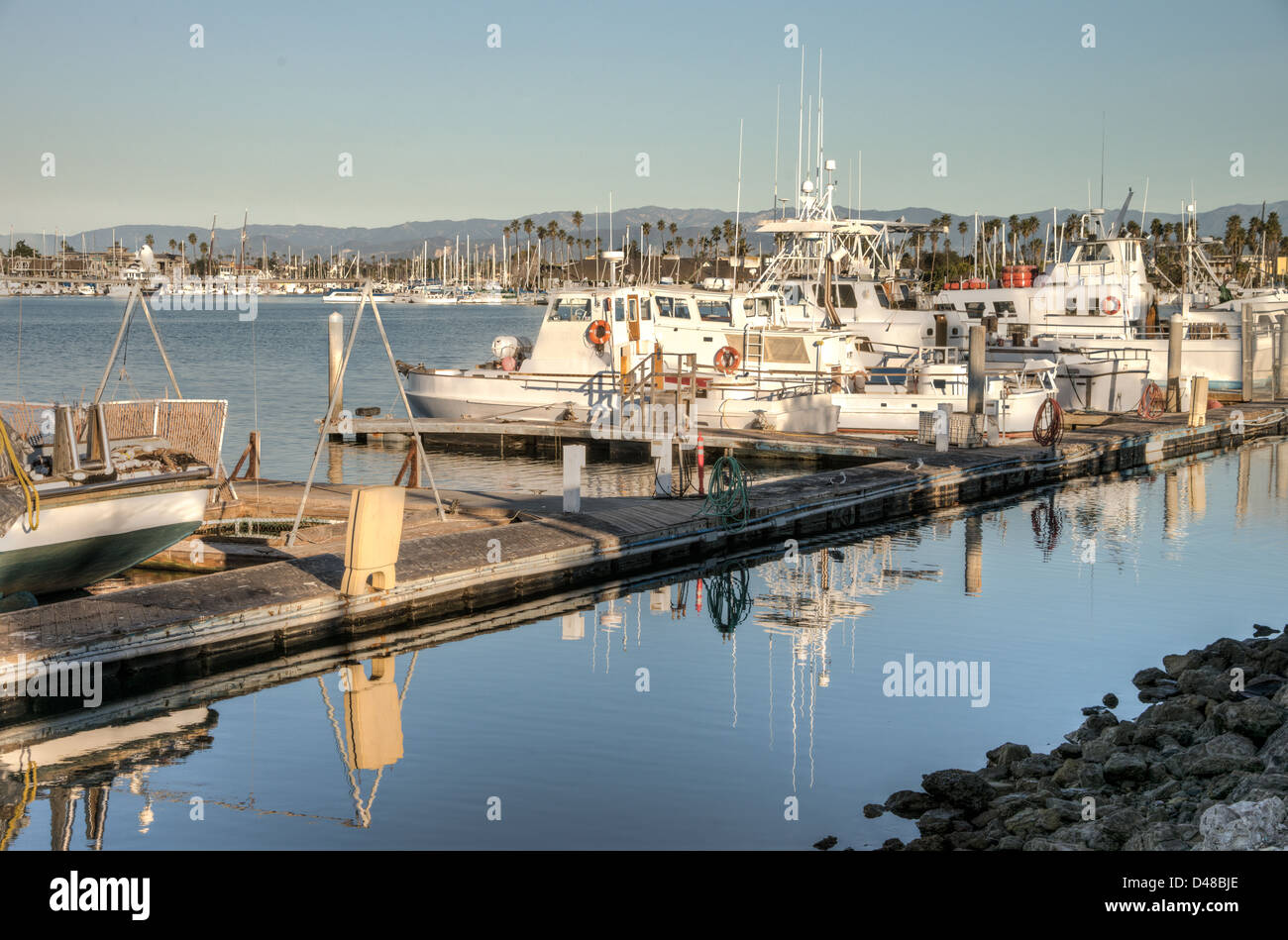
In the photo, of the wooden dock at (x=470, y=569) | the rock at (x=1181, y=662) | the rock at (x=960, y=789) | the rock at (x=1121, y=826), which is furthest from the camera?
the rock at (x=1181, y=662)

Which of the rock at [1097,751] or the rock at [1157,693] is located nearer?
Result: the rock at [1097,751]

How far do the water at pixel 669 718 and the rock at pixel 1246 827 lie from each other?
2.25m

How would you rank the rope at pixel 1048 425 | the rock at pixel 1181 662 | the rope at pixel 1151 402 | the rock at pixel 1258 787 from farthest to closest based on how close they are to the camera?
the rope at pixel 1151 402 < the rope at pixel 1048 425 < the rock at pixel 1181 662 < the rock at pixel 1258 787

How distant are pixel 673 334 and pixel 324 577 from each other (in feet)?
58.1

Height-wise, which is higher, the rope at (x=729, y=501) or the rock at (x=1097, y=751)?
the rope at (x=729, y=501)

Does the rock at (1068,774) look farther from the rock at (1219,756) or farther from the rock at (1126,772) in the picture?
the rock at (1219,756)

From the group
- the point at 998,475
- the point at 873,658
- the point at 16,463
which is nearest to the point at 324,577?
the point at 16,463

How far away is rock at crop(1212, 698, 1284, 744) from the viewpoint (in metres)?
10.2

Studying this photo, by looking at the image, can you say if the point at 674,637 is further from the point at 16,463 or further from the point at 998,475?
the point at 998,475

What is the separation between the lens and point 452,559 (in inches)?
623

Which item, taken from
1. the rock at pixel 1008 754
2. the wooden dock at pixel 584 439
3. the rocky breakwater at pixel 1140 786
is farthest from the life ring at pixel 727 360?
the rock at pixel 1008 754

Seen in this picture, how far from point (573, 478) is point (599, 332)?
40.3ft

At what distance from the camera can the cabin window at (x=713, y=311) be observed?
104 ft

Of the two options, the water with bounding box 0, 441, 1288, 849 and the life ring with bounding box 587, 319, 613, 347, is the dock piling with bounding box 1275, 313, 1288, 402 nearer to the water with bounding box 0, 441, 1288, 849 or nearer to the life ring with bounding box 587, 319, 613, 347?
the life ring with bounding box 587, 319, 613, 347
